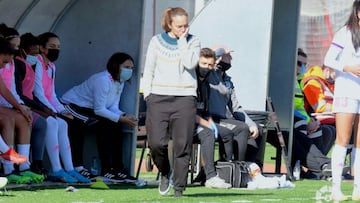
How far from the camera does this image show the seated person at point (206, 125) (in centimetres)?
1355

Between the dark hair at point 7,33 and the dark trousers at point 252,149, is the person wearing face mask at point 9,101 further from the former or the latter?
the dark trousers at point 252,149

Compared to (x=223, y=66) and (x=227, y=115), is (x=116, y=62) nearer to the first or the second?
(x=223, y=66)

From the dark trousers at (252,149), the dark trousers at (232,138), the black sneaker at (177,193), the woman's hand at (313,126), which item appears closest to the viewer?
the black sneaker at (177,193)

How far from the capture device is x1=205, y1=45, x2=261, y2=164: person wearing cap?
14266mm

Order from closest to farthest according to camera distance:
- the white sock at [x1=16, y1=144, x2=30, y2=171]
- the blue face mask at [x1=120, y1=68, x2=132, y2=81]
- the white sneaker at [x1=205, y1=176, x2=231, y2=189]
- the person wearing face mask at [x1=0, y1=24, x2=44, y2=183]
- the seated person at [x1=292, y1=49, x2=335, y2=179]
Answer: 1. the person wearing face mask at [x1=0, y1=24, x2=44, y2=183]
2. the white sock at [x1=16, y1=144, x2=30, y2=171]
3. the white sneaker at [x1=205, y1=176, x2=231, y2=189]
4. the blue face mask at [x1=120, y1=68, x2=132, y2=81]
5. the seated person at [x1=292, y1=49, x2=335, y2=179]

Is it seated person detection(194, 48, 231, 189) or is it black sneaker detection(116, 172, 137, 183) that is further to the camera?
black sneaker detection(116, 172, 137, 183)

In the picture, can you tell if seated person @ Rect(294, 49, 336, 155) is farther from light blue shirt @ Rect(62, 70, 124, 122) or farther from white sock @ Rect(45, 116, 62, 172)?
white sock @ Rect(45, 116, 62, 172)

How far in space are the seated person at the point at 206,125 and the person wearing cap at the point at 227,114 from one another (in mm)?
385

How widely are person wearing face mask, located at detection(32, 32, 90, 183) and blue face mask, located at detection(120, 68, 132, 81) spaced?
0.86 metres

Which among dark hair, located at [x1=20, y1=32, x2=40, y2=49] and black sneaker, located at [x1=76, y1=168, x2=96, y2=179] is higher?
dark hair, located at [x1=20, y1=32, x2=40, y2=49]

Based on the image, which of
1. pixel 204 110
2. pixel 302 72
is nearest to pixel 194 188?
pixel 204 110

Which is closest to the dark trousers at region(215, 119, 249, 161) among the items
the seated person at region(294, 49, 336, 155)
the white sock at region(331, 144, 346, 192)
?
the seated person at region(294, 49, 336, 155)

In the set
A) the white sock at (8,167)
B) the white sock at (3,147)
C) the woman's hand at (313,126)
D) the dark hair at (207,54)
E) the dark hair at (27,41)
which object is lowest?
the white sock at (8,167)

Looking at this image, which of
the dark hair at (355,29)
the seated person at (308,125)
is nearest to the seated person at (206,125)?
the dark hair at (355,29)
